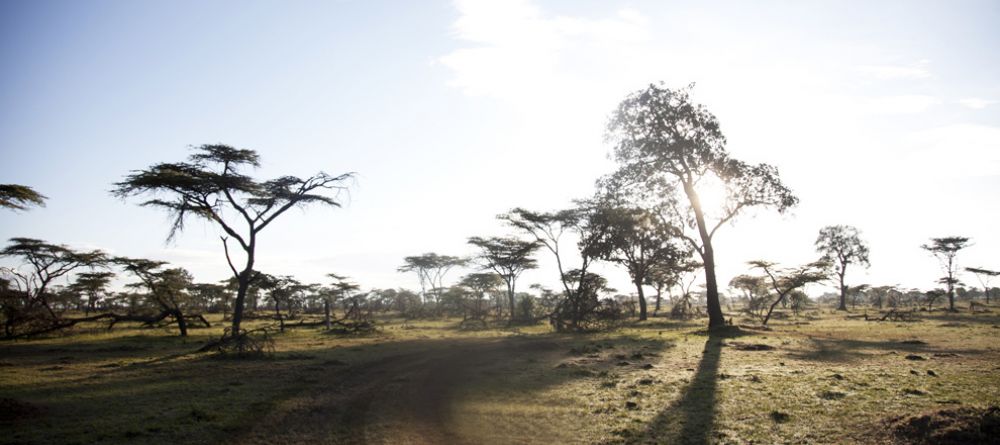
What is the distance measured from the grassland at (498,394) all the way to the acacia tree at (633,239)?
1525 cm

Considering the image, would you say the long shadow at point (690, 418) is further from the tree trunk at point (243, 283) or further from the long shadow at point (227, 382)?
the tree trunk at point (243, 283)

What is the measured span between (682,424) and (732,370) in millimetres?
6802

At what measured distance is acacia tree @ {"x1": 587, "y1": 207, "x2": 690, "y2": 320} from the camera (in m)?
34.7

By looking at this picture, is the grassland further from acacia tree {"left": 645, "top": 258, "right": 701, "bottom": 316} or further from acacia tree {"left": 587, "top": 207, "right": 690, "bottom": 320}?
acacia tree {"left": 645, "top": 258, "right": 701, "bottom": 316}

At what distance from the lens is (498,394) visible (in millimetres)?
12516

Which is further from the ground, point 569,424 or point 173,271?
point 173,271

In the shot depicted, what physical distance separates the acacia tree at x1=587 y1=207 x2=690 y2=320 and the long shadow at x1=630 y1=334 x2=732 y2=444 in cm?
2174

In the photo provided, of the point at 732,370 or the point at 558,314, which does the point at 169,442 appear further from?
the point at 558,314

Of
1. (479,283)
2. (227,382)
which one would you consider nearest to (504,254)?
(479,283)

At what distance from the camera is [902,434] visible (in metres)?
7.57

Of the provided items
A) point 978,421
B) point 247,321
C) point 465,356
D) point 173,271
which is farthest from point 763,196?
point 247,321

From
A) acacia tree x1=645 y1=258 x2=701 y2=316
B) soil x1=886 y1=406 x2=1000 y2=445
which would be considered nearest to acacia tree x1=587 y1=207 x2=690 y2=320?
acacia tree x1=645 y1=258 x2=701 y2=316

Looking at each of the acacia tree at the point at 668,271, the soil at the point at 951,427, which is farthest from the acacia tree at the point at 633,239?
the soil at the point at 951,427

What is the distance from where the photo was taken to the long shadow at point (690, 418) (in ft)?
27.1
